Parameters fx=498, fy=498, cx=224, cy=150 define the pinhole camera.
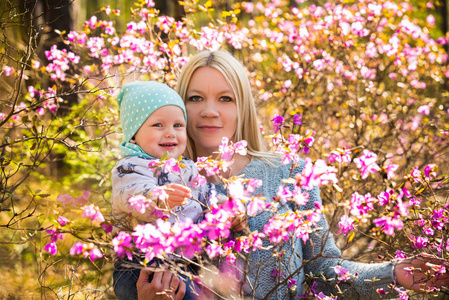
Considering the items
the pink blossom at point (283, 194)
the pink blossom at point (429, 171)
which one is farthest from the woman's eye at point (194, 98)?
the pink blossom at point (429, 171)

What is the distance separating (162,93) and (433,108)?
4359 mm

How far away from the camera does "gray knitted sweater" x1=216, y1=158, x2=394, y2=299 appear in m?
2.34

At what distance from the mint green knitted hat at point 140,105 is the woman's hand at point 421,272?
131 centimetres

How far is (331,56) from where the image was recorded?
16.9 ft

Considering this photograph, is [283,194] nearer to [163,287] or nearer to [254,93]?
[163,287]

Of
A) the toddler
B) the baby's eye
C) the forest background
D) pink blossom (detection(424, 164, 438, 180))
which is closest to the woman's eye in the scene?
the baby's eye

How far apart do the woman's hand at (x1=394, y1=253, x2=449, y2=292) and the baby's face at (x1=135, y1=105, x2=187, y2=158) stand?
1.18 metres

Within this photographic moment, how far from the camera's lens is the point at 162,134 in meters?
2.50

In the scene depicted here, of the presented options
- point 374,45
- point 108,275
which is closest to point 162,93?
point 108,275

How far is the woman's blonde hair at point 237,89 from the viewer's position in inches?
115

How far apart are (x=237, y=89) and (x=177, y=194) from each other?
3.91 feet

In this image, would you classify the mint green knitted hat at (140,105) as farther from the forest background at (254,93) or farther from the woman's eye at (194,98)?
the forest background at (254,93)

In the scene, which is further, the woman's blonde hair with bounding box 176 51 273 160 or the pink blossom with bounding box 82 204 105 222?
the woman's blonde hair with bounding box 176 51 273 160

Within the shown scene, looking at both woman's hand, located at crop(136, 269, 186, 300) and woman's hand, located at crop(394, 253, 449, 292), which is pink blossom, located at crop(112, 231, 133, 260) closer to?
woman's hand, located at crop(136, 269, 186, 300)
